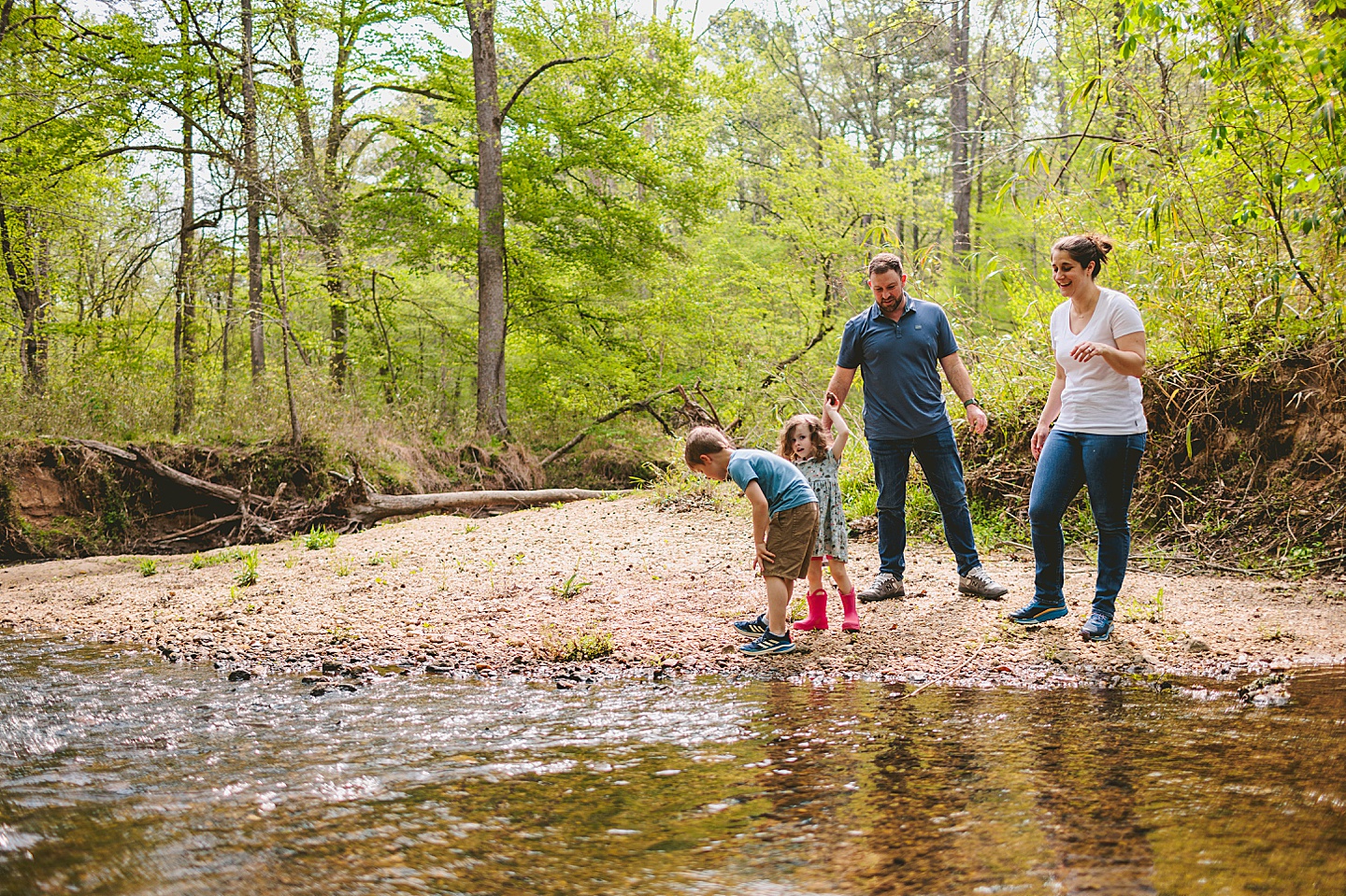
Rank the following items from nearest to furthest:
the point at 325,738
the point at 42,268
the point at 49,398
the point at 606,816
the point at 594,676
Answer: the point at 606,816 → the point at 325,738 → the point at 594,676 → the point at 49,398 → the point at 42,268

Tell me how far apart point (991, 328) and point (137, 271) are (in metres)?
11.4

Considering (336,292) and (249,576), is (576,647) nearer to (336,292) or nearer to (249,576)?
(249,576)

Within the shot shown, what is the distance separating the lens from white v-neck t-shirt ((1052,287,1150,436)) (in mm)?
4309

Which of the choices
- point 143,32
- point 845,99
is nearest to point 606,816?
point 143,32

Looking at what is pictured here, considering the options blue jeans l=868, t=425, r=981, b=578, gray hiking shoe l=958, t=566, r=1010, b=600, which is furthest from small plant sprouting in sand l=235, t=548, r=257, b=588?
gray hiking shoe l=958, t=566, r=1010, b=600

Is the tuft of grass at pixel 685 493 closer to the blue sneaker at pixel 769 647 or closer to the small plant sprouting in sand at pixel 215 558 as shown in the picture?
the small plant sprouting in sand at pixel 215 558

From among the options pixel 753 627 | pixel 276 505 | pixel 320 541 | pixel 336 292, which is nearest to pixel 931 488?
pixel 753 627

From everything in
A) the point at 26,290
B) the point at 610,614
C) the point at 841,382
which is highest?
the point at 26,290

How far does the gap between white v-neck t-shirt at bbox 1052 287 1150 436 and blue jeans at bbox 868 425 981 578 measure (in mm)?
981

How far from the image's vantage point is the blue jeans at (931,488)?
542cm

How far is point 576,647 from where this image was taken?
4770 millimetres

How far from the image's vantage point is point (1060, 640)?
14.9ft

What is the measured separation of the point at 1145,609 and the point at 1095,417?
4.76 feet

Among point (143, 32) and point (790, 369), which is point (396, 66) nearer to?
point (143, 32)
